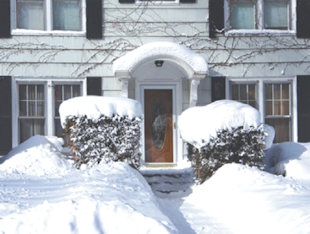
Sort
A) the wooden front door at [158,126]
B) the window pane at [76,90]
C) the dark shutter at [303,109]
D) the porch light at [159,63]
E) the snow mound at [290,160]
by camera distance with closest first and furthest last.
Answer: the snow mound at [290,160] → the porch light at [159,63] → the window pane at [76,90] → the wooden front door at [158,126] → the dark shutter at [303,109]

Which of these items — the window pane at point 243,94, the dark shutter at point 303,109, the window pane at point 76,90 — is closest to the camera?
the window pane at point 76,90

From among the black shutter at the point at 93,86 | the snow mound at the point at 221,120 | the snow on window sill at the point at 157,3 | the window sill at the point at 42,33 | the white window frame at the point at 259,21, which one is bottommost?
the snow mound at the point at 221,120

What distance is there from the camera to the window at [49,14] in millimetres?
11758

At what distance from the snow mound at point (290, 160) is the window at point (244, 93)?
1.50 metres

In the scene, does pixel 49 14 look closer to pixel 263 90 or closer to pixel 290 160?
pixel 263 90

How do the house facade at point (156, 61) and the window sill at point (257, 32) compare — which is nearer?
the house facade at point (156, 61)

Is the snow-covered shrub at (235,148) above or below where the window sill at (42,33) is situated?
below

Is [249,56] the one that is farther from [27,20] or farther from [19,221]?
[19,221]

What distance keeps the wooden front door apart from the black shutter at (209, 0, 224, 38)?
179 centimetres

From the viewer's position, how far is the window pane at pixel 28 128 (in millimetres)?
11719

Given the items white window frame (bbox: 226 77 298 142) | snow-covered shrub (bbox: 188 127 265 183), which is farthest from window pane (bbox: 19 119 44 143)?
white window frame (bbox: 226 77 298 142)

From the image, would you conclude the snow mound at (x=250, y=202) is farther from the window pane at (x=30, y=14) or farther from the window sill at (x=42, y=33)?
the window pane at (x=30, y=14)

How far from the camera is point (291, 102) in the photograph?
12.2 m

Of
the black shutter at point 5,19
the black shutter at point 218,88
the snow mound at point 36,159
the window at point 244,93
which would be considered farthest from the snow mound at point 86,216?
the window at point 244,93
